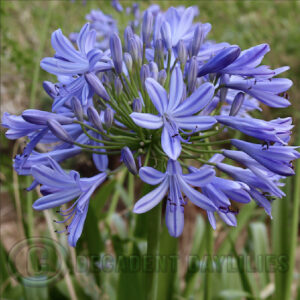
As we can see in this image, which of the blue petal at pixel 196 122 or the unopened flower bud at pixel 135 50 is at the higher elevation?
the unopened flower bud at pixel 135 50

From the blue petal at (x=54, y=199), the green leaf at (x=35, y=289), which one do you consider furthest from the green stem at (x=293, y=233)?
the green leaf at (x=35, y=289)

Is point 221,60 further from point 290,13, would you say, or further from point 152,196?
point 290,13

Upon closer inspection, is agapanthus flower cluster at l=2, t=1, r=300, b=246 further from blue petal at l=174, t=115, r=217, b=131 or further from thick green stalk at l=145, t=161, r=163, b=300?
thick green stalk at l=145, t=161, r=163, b=300

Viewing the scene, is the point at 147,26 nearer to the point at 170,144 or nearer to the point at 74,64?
the point at 74,64

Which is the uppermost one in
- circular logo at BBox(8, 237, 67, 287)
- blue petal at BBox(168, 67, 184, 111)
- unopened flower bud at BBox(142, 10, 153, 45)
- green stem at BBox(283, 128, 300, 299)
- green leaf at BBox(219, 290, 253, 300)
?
unopened flower bud at BBox(142, 10, 153, 45)

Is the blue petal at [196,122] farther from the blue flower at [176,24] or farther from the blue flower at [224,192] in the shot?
the blue flower at [176,24]

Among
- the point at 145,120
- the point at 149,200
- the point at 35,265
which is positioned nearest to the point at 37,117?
the point at 145,120

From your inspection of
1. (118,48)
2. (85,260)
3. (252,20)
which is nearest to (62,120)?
(118,48)

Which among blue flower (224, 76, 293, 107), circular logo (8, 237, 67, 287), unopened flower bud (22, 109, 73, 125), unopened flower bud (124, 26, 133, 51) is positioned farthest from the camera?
circular logo (8, 237, 67, 287)

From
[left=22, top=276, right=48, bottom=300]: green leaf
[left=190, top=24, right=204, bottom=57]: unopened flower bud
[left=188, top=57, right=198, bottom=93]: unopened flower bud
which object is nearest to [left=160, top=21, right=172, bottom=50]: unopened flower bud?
[left=190, top=24, right=204, bottom=57]: unopened flower bud
